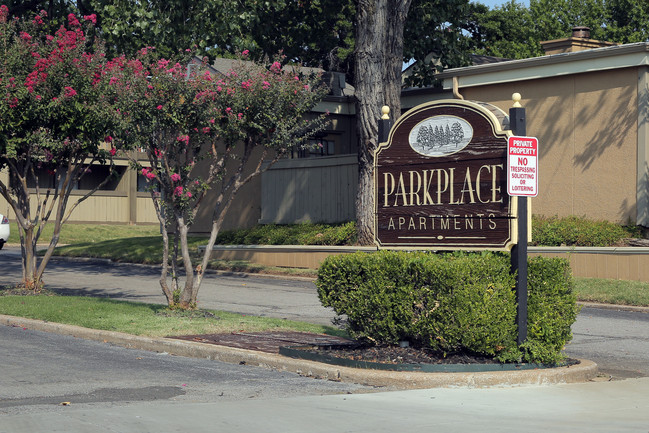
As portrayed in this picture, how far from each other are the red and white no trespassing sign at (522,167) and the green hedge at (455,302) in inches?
32.7

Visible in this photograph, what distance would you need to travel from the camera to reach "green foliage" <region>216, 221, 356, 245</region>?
87.8 feet

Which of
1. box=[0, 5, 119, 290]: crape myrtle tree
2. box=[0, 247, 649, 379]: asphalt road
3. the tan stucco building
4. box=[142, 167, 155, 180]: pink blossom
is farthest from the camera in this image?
the tan stucco building

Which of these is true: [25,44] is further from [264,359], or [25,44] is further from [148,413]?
[148,413]

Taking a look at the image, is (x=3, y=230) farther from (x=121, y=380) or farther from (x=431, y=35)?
(x=121, y=380)

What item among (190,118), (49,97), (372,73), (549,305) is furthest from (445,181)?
(372,73)

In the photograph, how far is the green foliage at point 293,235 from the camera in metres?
26.8

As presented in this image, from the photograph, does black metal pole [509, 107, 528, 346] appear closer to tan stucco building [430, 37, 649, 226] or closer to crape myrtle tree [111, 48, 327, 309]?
crape myrtle tree [111, 48, 327, 309]

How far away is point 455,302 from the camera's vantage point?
9750mm

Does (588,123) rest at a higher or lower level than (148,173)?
higher

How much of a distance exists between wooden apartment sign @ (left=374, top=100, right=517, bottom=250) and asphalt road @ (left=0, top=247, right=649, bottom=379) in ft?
8.09

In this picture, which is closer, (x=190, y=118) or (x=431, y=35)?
(x=190, y=118)

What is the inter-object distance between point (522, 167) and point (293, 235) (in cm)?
1875

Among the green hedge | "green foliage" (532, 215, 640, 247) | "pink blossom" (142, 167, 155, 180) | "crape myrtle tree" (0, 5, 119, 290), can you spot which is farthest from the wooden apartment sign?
"green foliage" (532, 215, 640, 247)

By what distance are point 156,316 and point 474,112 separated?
6.26m
